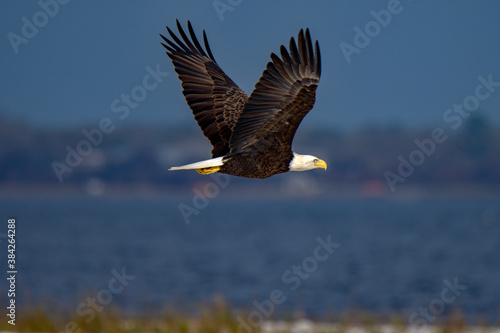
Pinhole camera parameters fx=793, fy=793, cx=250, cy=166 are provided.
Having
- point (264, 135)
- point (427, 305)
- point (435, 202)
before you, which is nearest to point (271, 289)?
point (427, 305)

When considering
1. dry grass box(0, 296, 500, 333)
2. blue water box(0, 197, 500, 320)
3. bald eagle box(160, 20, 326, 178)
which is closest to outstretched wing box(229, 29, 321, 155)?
bald eagle box(160, 20, 326, 178)

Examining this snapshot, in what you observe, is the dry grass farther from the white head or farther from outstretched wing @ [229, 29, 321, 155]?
outstretched wing @ [229, 29, 321, 155]

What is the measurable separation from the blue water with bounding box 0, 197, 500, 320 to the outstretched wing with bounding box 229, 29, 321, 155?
5.99m

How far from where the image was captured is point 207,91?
26.4 ft

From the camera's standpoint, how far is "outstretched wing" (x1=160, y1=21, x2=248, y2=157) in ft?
25.0

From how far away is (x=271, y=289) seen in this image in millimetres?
25531

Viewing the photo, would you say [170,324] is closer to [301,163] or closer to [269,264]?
[301,163]

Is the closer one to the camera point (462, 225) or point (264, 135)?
point (264, 135)

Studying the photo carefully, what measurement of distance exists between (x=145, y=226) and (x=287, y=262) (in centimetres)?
3624

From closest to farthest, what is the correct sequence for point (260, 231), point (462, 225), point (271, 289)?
point (271, 289) < point (260, 231) < point (462, 225)

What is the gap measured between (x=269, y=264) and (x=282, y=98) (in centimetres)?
3056

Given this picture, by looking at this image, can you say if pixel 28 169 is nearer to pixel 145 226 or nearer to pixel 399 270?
pixel 145 226

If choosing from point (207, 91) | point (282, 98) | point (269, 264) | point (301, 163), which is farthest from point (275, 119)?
point (269, 264)

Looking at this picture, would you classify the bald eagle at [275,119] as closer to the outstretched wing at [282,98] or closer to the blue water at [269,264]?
the outstretched wing at [282,98]
